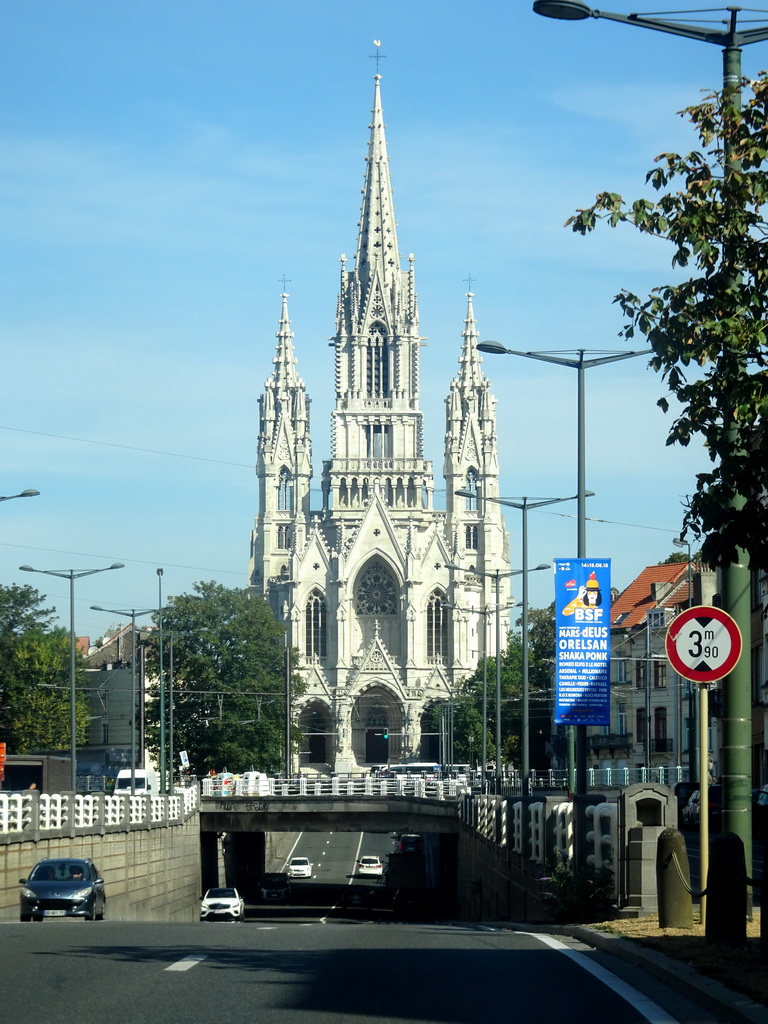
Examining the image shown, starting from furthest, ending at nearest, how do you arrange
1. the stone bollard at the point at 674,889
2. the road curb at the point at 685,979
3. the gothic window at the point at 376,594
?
the gothic window at the point at 376,594 < the stone bollard at the point at 674,889 < the road curb at the point at 685,979

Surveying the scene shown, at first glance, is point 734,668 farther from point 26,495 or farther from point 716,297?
point 26,495

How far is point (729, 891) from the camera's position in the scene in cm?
1341

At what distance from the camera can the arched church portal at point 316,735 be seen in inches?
A: 5217

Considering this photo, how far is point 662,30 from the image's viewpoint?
1453 cm

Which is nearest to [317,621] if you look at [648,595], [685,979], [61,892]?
[648,595]

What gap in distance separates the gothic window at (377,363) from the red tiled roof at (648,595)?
44.8 m

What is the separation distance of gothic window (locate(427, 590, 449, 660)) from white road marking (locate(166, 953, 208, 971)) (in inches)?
4801

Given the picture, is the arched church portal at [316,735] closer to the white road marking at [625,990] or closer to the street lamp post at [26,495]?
the street lamp post at [26,495]

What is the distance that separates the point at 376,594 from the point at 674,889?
121 m

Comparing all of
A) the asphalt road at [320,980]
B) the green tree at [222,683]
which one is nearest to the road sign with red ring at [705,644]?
the asphalt road at [320,980]

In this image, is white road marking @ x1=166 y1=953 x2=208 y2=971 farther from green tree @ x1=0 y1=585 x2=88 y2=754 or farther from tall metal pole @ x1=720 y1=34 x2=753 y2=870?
green tree @ x1=0 y1=585 x2=88 y2=754

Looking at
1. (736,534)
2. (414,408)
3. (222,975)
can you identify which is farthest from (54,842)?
(414,408)

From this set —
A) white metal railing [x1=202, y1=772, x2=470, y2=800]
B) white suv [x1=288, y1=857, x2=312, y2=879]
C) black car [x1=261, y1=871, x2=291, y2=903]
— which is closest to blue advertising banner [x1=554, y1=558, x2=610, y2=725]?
white metal railing [x1=202, y1=772, x2=470, y2=800]

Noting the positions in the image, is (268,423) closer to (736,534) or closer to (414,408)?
(414,408)
